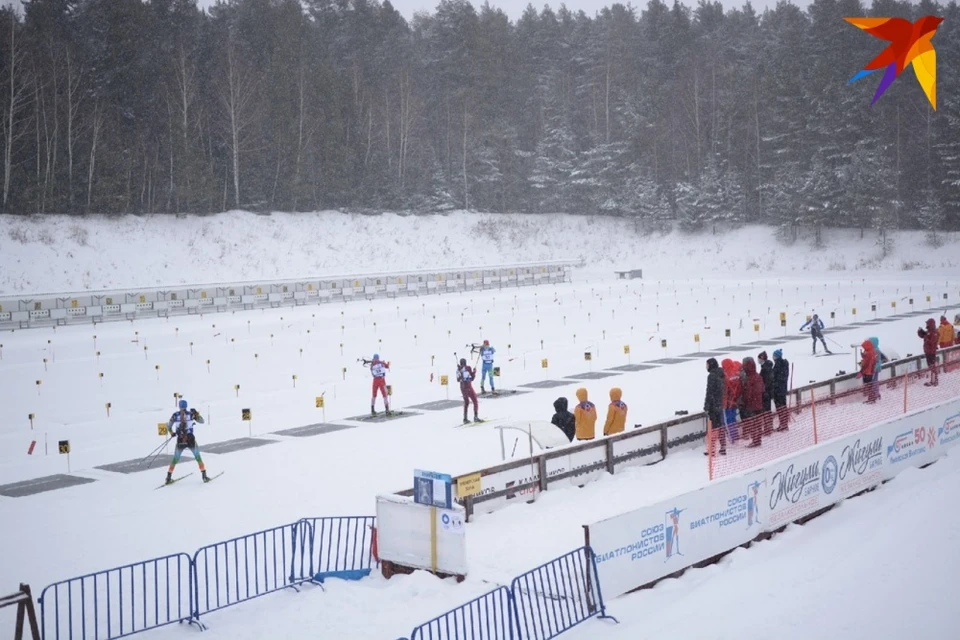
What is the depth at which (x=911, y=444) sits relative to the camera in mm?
15273

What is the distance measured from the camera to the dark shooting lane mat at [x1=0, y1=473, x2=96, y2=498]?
1619cm

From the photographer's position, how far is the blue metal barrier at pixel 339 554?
1086 cm

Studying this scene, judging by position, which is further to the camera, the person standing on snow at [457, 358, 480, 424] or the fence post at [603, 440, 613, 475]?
the person standing on snow at [457, 358, 480, 424]

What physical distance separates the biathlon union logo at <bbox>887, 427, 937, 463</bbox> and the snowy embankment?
47918 millimetres

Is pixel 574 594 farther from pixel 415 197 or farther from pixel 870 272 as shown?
pixel 415 197

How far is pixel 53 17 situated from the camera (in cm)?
6931

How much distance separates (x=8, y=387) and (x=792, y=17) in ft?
274

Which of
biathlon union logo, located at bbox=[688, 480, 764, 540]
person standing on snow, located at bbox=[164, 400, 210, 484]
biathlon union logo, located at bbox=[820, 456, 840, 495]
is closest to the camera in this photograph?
biathlon union logo, located at bbox=[688, 480, 764, 540]

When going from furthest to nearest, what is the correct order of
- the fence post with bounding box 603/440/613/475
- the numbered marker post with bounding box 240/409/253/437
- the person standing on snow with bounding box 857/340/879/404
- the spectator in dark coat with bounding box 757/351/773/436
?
the numbered marker post with bounding box 240/409/253/437
the person standing on snow with bounding box 857/340/879/404
the spectator in dark coat with bounding box 757/351/773/436
the fence post with bounding box 603/440/613/475

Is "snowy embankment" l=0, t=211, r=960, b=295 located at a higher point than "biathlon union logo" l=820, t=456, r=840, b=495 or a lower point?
higher

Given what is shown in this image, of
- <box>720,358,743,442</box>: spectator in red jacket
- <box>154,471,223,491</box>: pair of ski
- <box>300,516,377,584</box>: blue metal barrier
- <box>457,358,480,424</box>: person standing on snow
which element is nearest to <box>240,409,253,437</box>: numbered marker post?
<box>154,471,223,491</box>: pair of ski

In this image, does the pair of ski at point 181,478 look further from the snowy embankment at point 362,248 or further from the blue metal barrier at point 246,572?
the snowy embankment at point 362,248

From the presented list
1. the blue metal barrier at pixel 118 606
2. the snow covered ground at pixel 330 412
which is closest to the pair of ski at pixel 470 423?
the snow covered ground at pixel 330 412

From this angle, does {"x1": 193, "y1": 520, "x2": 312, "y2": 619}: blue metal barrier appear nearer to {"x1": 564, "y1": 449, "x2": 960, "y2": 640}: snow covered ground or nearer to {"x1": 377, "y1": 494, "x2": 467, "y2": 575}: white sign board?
{"x1": 377, "y1": 494, "x2": 467, "y2": 575}: white sign board
